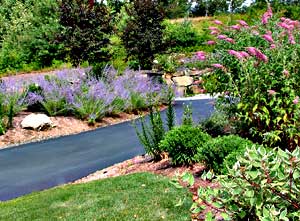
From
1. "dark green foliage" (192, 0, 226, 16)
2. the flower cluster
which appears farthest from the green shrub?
"dark green foliage" (192, 0, 226, 16)

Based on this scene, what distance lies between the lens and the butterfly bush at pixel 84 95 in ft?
29.7

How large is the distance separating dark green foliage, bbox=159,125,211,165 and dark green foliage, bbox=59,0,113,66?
8809 mm

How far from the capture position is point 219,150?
14.1ft

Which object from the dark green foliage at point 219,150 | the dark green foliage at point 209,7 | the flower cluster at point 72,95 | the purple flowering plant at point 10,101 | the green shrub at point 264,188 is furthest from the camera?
the dark green foliage at point 209,7

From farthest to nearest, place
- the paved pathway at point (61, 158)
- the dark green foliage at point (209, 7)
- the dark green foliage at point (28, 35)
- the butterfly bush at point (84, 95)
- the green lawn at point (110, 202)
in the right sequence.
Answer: the dark green foliage at point (209, 7), the dark green foliage at point (28, 35), the butterfly bush at point (84, 95), the paved pathway at point (61, 158), the green lawn at point (110, 202)

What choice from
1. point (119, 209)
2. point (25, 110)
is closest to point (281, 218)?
point (119, 209)

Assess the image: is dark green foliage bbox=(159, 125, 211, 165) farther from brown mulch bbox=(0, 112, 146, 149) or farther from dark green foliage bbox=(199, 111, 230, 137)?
brown mulch bbox=(0, 112, 146, 149)

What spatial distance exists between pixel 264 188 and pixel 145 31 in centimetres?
1162

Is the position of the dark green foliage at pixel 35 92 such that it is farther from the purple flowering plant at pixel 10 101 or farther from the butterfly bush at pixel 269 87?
the butterfly bush at pixel 269 87

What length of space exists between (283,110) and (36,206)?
103 inches

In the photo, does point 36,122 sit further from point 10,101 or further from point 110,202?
point 110,202

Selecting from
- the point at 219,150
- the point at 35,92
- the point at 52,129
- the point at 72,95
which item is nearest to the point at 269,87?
the point at 219,150

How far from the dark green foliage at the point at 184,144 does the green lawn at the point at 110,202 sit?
0.37m

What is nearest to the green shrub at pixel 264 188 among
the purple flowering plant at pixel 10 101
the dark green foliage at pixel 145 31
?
the purple flowering plant at pixel 10 101
